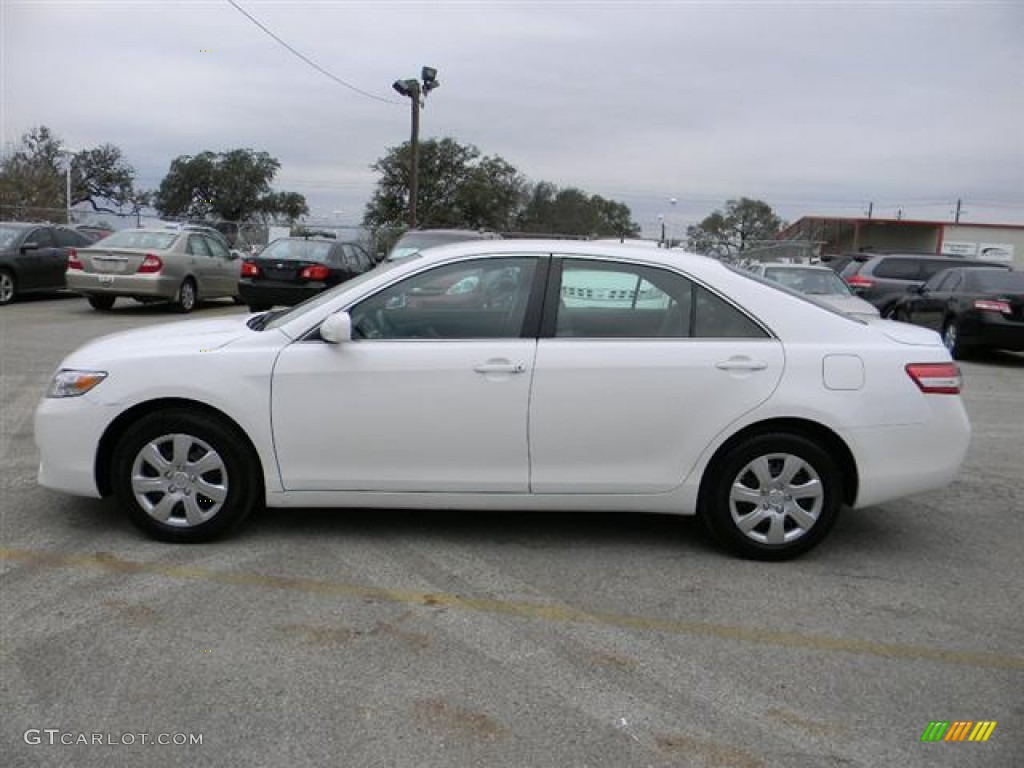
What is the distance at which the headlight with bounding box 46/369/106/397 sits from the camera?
14.4 feet

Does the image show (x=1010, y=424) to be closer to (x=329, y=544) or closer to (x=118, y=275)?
(x=329, y=544)

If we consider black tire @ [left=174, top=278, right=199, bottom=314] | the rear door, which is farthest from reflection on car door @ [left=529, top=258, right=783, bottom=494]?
the rear door

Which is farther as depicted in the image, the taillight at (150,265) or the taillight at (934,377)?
the taillight at (150,265)

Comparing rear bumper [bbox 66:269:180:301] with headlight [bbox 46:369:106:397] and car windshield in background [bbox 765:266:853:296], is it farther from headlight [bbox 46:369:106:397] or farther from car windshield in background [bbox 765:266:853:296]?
headlight [bbox 46:369:106:397]

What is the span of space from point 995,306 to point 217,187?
78622 mm

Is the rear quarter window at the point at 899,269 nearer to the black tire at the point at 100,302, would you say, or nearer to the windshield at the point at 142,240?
the windshield at the point at 142,240

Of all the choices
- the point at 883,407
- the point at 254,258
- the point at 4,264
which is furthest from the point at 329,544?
the point at 4,264

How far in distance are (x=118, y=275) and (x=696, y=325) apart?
42.3ft

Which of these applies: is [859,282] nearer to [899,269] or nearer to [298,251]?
[899,269]

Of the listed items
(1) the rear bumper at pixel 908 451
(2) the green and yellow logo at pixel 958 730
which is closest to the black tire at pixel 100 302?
(1) the rear bumper at pixel 908 451

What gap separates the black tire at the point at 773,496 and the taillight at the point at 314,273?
1183 centimetres

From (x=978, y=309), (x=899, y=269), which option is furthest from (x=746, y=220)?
(x=978, y=309)

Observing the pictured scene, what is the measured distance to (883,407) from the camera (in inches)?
171

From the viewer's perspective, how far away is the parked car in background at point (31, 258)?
15961 millimetres
